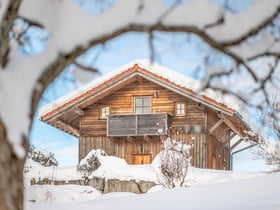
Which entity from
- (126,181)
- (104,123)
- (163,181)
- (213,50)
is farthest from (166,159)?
(213,50)

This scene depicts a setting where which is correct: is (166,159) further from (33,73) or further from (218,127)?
(33,73)

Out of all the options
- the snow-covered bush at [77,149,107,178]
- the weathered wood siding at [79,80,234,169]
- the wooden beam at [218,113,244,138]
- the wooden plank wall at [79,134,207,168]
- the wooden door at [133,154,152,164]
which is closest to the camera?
the snow-covered bush at [77,149,107,178]

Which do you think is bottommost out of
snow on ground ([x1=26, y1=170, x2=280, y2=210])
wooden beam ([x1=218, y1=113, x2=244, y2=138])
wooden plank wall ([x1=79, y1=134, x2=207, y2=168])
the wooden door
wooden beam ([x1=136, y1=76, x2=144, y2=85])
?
snow on ground ([x1=26, y1=170, x2=280, y2=210])

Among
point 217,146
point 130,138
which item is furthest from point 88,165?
point 217,146

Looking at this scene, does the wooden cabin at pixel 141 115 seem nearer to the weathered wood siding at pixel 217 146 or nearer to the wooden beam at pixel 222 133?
the weathered wood siding at pixel 217 146

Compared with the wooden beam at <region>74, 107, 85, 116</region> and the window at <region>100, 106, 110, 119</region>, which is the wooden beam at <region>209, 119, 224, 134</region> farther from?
the wooden beam at <region>74, 107, 85, 116</region>

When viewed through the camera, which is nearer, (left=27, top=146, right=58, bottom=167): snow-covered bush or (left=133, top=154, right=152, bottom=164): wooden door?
(left=133, top=154, right=152, bottom=164): wooden door

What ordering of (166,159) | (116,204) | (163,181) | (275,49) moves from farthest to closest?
(163,181) < (166,159) < (116,204) < (275,49)

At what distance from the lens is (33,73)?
4285mm

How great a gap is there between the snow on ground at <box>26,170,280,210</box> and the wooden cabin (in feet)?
41.5

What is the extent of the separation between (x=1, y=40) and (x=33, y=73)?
1.17ft

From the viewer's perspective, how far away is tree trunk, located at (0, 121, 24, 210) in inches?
157

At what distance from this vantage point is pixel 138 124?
917 inches

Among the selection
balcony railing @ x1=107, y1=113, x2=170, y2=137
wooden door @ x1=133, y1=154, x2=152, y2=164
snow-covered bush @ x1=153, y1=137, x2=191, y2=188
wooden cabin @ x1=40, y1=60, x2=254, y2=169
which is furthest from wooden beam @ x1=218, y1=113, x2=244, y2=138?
snow-covered bush @ x1=153, y1=137, x2=191, y2=188
